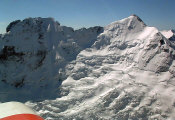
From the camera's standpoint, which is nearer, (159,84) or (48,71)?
(159,84)

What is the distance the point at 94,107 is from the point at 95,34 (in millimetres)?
7001

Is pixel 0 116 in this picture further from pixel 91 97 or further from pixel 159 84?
pixel 159 84

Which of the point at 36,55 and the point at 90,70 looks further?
the point at 36,55

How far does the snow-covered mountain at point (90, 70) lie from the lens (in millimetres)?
9641

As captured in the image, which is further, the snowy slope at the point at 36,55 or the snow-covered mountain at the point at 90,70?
the snowy slope at the point at 36,55

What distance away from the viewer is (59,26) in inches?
590

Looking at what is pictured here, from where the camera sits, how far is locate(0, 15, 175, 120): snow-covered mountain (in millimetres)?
9641

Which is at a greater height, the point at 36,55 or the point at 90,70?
the point at 36,55

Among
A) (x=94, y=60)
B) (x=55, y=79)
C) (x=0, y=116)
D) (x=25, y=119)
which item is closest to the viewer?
(x=25, y=119)

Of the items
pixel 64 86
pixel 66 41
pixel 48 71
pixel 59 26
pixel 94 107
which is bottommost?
pixel 94 107

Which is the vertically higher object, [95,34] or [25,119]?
[95,34]

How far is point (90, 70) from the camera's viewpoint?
12547 mm

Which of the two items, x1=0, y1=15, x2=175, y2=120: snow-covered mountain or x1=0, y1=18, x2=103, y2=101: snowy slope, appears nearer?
x1=0, y1=15, x2=175, y2=120: snow-covered mountain

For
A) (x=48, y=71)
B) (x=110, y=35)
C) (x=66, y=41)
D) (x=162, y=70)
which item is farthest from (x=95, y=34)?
(x=162, y=70)
